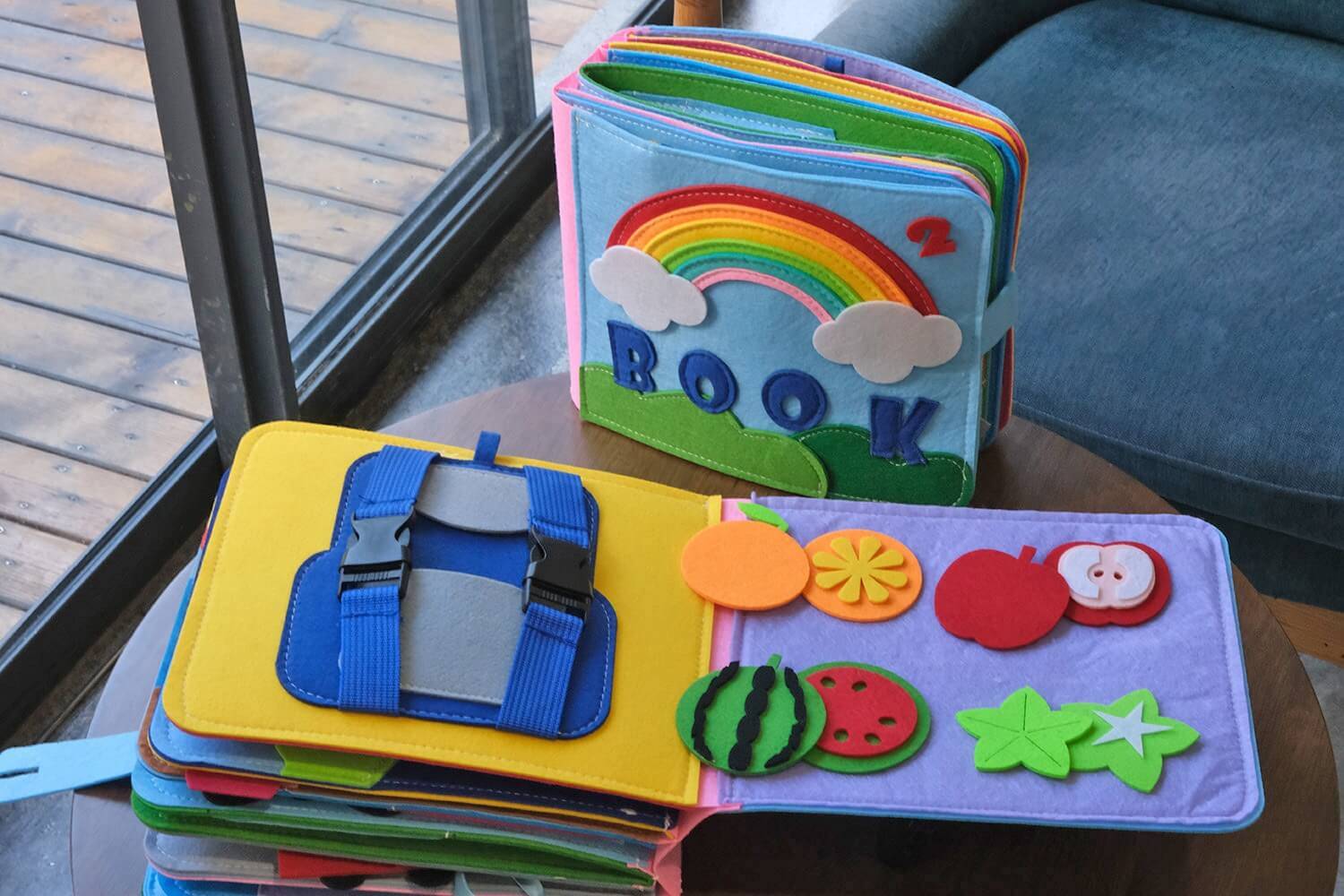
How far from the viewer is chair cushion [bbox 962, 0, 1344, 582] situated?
1.18 m

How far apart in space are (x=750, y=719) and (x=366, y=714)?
0.67 ft

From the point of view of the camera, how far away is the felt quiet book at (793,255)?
32.8 inches

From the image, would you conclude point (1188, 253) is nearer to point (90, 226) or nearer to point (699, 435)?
point (699, 435)

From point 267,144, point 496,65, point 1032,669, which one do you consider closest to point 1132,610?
point 1032,669

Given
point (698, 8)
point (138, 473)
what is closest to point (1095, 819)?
point (698, 8)

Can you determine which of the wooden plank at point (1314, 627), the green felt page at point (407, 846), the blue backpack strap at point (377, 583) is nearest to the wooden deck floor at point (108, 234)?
the blue backpack strap at point (377, 583)

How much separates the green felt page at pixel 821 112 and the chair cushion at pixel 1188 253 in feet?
1.39

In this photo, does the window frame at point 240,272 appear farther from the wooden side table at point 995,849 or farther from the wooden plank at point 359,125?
the wooden side table at point 995,849

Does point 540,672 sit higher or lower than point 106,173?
higher

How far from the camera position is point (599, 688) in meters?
0.74

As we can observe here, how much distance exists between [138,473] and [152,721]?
2.98 feet

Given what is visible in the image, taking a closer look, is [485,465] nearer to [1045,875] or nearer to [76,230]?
[1045,875]

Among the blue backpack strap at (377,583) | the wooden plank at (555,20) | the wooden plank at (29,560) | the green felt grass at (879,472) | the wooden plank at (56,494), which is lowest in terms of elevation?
the wooden plank at (29,560)

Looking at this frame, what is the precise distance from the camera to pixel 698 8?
1403mm
